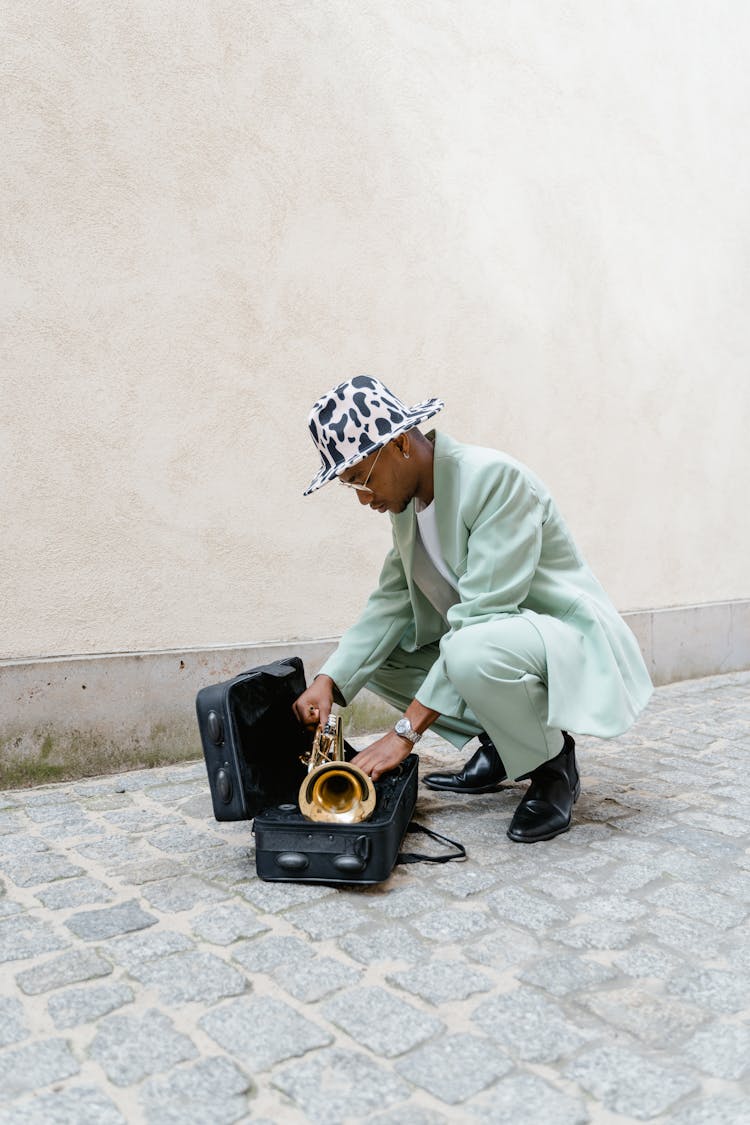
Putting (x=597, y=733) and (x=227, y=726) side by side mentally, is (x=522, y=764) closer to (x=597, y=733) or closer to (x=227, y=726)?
(x=597, y=733)

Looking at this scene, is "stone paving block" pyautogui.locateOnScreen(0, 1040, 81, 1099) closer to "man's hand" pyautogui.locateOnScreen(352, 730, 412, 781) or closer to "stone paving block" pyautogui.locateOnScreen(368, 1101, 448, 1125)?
"stone paving block" pyautogui.locateOnScreen(368, 1101, 448, 1125)

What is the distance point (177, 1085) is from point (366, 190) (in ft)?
12.0

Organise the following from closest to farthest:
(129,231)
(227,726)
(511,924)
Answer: (511,924), (227,726), (129,231)

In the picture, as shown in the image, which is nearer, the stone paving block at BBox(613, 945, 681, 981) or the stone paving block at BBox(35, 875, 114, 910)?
the stone paving block at BBox(613, 945, 681, 981)

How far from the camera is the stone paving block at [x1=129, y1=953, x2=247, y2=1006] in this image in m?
1.81

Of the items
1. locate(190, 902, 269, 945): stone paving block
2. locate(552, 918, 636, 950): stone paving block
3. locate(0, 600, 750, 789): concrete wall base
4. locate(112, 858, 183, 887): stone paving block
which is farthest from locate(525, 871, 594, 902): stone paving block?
locate(0, 600, 750, 789): concrete wall base

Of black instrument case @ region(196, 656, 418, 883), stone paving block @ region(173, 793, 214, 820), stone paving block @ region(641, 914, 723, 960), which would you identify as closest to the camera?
stone paving block @ region(641, 914, 723, 960)

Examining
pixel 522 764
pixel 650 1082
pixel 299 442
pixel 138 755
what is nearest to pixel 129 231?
pixel 299 442

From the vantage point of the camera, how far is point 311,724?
2.73 metres

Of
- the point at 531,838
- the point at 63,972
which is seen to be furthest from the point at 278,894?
the point at 531,838

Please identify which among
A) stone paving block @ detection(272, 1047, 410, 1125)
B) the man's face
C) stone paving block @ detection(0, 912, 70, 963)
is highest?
the man's face

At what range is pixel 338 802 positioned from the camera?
240 centimetres

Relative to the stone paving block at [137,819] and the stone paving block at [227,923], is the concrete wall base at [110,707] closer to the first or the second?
the stone paving block at [137,819]

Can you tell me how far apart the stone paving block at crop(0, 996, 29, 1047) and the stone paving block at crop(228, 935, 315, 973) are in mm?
428
